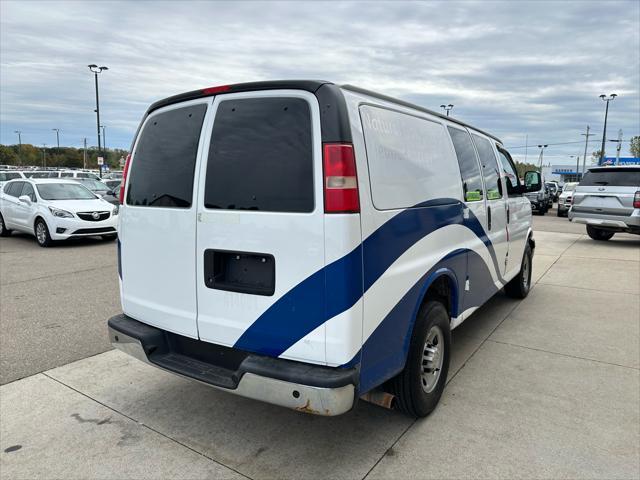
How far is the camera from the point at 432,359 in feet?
10.7

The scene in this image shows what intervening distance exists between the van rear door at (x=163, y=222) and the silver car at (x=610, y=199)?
37.1 ft

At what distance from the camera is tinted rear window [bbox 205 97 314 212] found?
2.44 m

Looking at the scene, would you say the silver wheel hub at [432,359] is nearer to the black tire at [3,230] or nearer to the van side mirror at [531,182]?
the van side mirror at [531,182]

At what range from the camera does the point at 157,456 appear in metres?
2.84

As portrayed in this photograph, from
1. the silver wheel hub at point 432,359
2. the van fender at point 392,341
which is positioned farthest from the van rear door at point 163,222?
the silver wheel hub at point 432,359

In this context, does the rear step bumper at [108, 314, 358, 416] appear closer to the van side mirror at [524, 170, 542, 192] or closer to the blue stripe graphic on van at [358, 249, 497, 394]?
the blue stripe graphic on van at [358, 249, 497, 394]

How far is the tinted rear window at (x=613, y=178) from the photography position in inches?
443

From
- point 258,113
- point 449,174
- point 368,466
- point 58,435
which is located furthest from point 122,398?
point 449,174

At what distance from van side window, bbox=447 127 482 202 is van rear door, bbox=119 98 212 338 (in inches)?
81.1

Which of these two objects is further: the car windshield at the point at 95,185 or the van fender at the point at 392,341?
the car windshield at the point at 95,185

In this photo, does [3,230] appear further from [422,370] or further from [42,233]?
[422,370]

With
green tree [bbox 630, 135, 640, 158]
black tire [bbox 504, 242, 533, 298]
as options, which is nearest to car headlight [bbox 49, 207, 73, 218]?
black tire [bbox 504, 242, 533, 298]

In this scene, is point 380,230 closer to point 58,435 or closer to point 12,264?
point 58,435

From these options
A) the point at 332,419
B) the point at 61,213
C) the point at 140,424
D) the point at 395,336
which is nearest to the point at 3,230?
the point at 61,213
